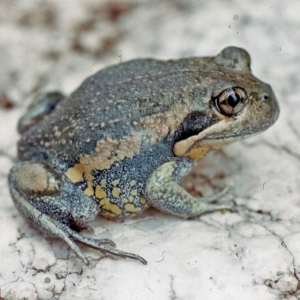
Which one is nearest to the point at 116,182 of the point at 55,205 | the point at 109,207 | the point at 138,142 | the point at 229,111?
the point at 109,207

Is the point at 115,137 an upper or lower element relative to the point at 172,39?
lower

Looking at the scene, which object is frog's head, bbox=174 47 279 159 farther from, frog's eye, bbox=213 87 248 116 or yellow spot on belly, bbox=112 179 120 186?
yellow spot on belly, bbox=112 179 120 186

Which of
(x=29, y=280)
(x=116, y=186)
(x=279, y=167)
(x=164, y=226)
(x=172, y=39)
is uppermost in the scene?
(x=172, y=39)

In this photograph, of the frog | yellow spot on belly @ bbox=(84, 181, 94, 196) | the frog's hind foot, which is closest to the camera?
the frog's hind foot

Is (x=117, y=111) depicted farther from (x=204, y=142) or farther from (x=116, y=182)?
(x=204, y=142)

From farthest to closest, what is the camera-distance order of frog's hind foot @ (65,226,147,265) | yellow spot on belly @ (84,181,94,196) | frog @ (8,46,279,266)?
1. yellow spot on belly @ (84,181,94,196)
2. frog @ (8,46,279,266)
3. frog's hind foot @ (65,226,147,265)

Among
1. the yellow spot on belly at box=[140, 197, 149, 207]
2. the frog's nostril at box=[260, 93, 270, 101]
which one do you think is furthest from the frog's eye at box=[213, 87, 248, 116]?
the yellow spot on belly at box=[140, 197, 149, 207]

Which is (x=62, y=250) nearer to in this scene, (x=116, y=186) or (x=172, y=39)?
(x=116, y=186)

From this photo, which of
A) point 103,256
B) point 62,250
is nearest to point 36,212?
point 62,250
